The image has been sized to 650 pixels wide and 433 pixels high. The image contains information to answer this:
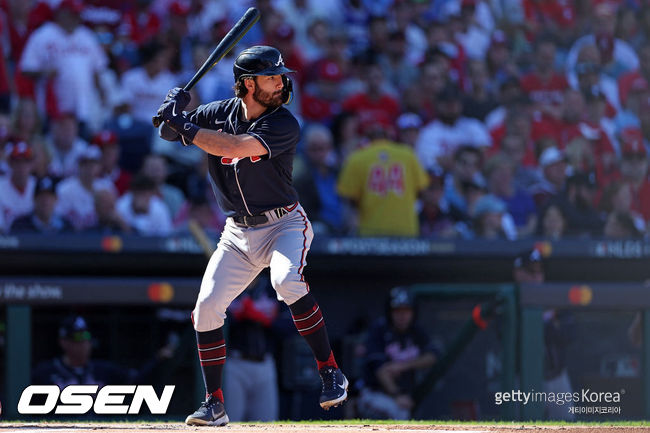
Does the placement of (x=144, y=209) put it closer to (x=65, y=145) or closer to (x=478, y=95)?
(x=65, y=145)

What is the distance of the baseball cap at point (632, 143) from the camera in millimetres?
9070

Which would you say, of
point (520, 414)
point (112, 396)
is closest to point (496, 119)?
point (520, 414)

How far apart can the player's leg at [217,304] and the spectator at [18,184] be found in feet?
10.9

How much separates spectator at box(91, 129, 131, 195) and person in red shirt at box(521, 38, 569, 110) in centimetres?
394

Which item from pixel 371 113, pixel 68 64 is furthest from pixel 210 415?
pixel 371 113

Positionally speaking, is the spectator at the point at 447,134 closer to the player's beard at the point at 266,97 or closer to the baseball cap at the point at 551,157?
the baseball cap at the point at 551,157

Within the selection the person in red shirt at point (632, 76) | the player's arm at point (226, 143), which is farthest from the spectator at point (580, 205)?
the player's arm at point (226, 143)

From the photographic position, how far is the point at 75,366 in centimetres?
599

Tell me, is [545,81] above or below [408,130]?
above

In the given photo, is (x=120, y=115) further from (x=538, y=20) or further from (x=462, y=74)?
(x=538, y=20)

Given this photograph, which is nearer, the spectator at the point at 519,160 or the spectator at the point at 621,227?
the spectator at the point at 621,227

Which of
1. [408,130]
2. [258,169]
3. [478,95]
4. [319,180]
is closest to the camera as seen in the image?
[258,169]

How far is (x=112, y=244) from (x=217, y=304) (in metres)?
2.31

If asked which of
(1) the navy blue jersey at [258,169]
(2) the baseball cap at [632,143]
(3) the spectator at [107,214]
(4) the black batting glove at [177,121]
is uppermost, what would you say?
(4) the black batting glove at [177,121]
